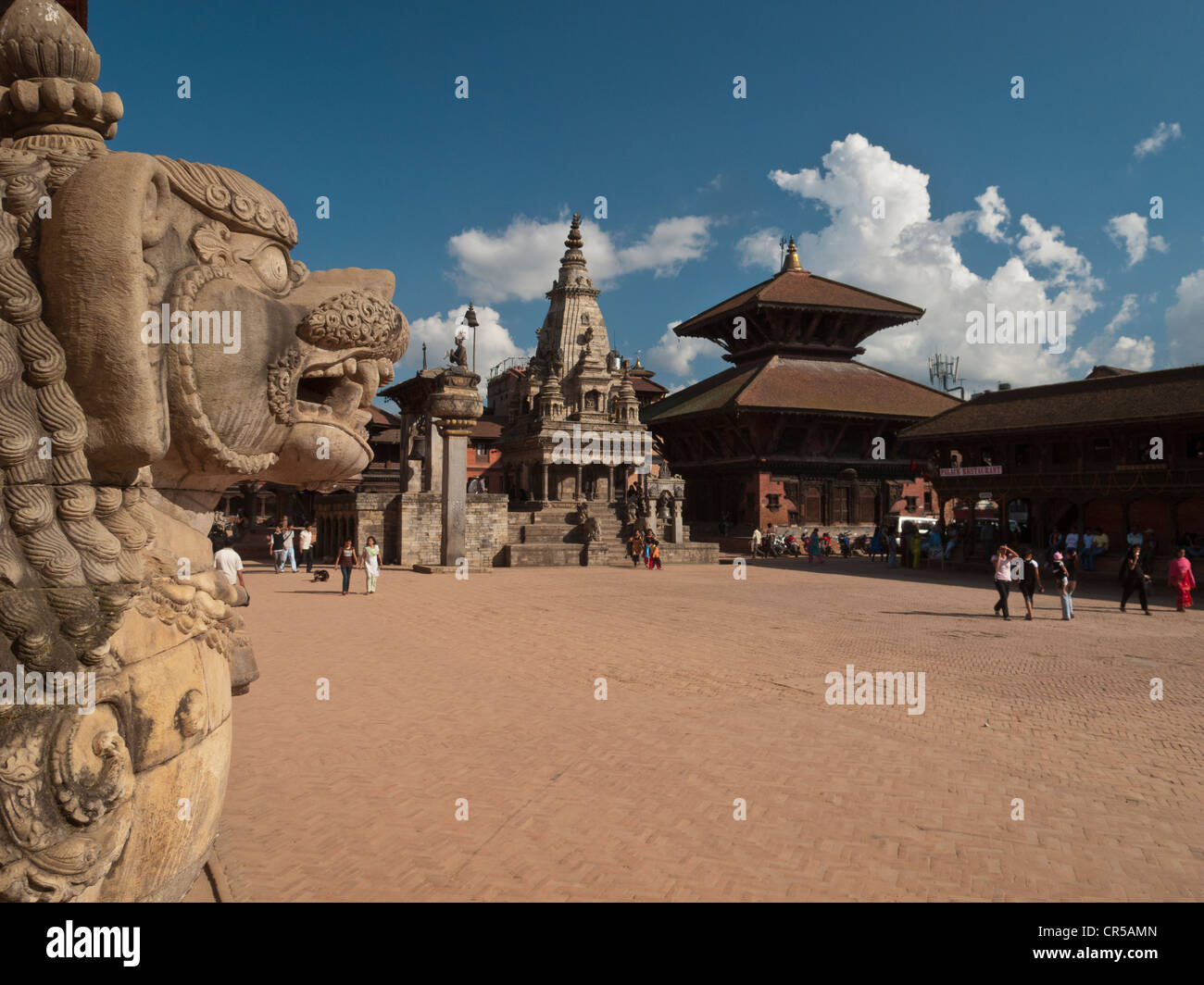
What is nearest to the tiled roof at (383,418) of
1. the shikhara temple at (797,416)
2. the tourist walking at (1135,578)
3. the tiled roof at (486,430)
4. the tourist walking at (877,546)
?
the tiled roof at (486,430)

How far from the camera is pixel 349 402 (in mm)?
3076

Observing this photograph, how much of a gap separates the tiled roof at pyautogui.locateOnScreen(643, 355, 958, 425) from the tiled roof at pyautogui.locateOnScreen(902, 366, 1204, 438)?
301 inches

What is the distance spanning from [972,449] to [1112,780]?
25826 millimetres

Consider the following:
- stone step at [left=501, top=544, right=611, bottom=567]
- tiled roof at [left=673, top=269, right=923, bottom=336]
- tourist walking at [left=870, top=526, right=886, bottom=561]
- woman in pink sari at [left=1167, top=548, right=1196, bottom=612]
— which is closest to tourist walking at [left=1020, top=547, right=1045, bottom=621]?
woman in pink sari at [left=1167, top=548, right=1196, bottom=612]

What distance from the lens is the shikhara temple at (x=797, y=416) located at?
1517 inches

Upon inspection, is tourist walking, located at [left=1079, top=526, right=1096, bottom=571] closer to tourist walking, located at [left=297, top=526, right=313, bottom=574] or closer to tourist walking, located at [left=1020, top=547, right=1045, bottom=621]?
tourist walking, located at [left=1020, top=547, right=1045, bottom=621]

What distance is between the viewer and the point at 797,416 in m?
38.2

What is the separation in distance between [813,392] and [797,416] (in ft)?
7.64

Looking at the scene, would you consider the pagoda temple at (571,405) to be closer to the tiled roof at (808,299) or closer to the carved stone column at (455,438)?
the tiled roof at (808,299)

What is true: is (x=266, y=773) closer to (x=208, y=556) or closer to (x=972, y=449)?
(x=208, y=556)

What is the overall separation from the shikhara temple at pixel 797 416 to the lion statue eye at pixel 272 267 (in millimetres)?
34800

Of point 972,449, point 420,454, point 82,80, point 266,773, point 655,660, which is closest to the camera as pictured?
point 82,80

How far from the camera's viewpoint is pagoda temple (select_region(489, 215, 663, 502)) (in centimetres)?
→ 3550
